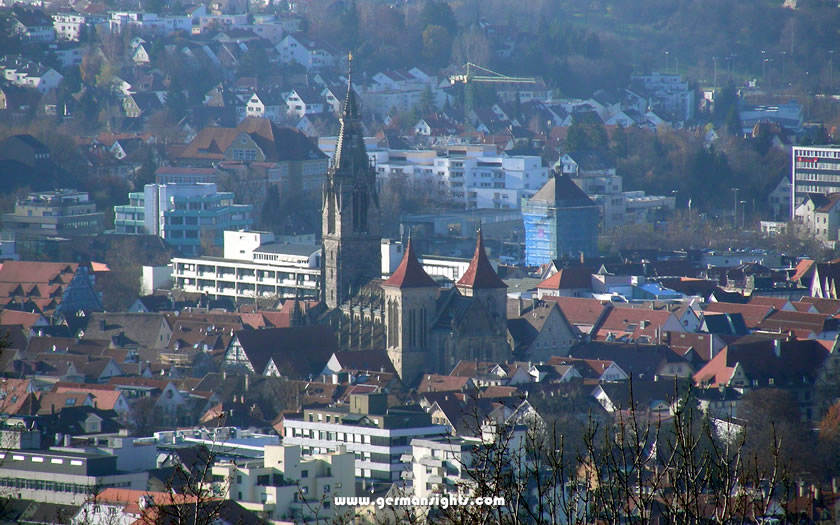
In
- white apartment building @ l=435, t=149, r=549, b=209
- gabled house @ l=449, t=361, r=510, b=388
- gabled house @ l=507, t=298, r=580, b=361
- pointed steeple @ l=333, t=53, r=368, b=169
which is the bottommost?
gabled house @ l=449, t=361, r=510, b=388

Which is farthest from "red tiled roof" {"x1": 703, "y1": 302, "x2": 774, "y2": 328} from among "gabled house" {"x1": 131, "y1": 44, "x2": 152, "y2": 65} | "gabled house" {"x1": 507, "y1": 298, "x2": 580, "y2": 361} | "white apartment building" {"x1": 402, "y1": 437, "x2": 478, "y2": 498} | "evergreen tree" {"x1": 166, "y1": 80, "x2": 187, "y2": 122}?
"gabled house" {"x1": 131, "y1": 44, "x2": 152, "y2": 65}

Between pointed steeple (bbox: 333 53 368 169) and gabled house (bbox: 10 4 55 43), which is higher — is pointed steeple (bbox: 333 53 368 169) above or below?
below

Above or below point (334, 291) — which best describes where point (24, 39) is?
above

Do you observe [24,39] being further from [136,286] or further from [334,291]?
[334,291]

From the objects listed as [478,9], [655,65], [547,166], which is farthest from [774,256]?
[478,9]

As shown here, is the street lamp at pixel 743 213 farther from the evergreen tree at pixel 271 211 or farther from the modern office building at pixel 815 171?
the evergreen tree at pixel 271 211

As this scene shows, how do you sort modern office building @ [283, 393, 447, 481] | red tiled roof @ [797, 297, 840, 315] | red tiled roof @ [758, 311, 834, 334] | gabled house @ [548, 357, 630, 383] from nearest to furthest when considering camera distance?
modern office building @ [283, 393, 447, 481] < gabled house @ [548, 357, 630, 383] < red tiled roof @ [758, 311, 834, 334] < red tiled roof @ [797, 297, 840, 315]

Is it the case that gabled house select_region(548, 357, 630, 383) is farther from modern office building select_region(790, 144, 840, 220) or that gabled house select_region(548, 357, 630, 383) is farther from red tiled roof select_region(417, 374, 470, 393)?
modern office building select_region(790, 144, 840, 220)
